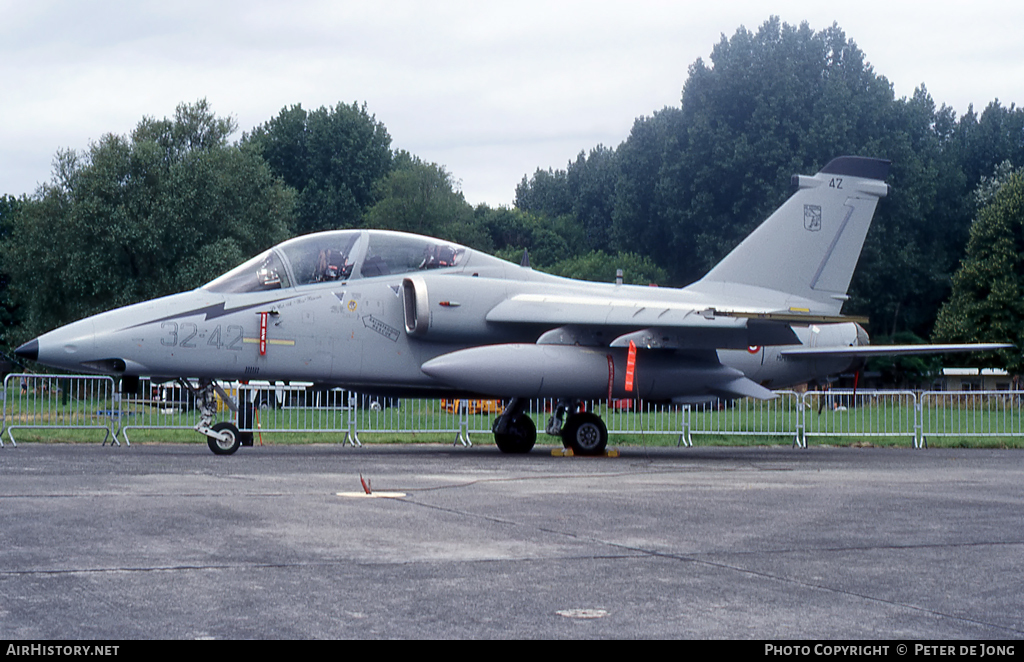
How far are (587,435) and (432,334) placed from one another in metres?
2.61

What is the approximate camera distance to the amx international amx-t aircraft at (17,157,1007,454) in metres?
13.4

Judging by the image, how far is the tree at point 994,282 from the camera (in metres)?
45.6

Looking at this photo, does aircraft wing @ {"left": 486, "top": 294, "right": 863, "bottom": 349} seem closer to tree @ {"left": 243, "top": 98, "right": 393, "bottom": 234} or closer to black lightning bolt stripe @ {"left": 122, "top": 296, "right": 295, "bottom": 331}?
black lightning bolt stripe @ {"left": 122, "top": 296, "right": 295, "bottom": 331}

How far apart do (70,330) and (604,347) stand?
6.91 metres

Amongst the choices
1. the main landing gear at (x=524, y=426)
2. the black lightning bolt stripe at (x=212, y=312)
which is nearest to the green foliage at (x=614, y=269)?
the main landing gear at (x=524, y=426)

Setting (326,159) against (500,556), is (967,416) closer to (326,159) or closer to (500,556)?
(500,556)

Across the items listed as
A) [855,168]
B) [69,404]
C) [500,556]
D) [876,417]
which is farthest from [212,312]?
[876,417]

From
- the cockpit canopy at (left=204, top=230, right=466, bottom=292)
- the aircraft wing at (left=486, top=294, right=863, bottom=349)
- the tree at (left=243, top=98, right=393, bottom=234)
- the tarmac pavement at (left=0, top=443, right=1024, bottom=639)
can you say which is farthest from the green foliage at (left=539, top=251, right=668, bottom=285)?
the tarmac pavement at (left=0, top=443, right=1024, bottom=639)

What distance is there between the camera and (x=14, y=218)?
1737 inches

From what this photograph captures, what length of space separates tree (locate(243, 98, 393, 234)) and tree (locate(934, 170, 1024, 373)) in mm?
33097

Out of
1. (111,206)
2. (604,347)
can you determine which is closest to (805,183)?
(604,347)

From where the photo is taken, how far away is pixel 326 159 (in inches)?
2512

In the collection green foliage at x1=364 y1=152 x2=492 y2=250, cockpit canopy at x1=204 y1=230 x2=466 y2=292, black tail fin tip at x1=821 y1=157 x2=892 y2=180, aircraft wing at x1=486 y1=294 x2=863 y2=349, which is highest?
green foliage at x1=364 y1=152 x2=492 y2=250
